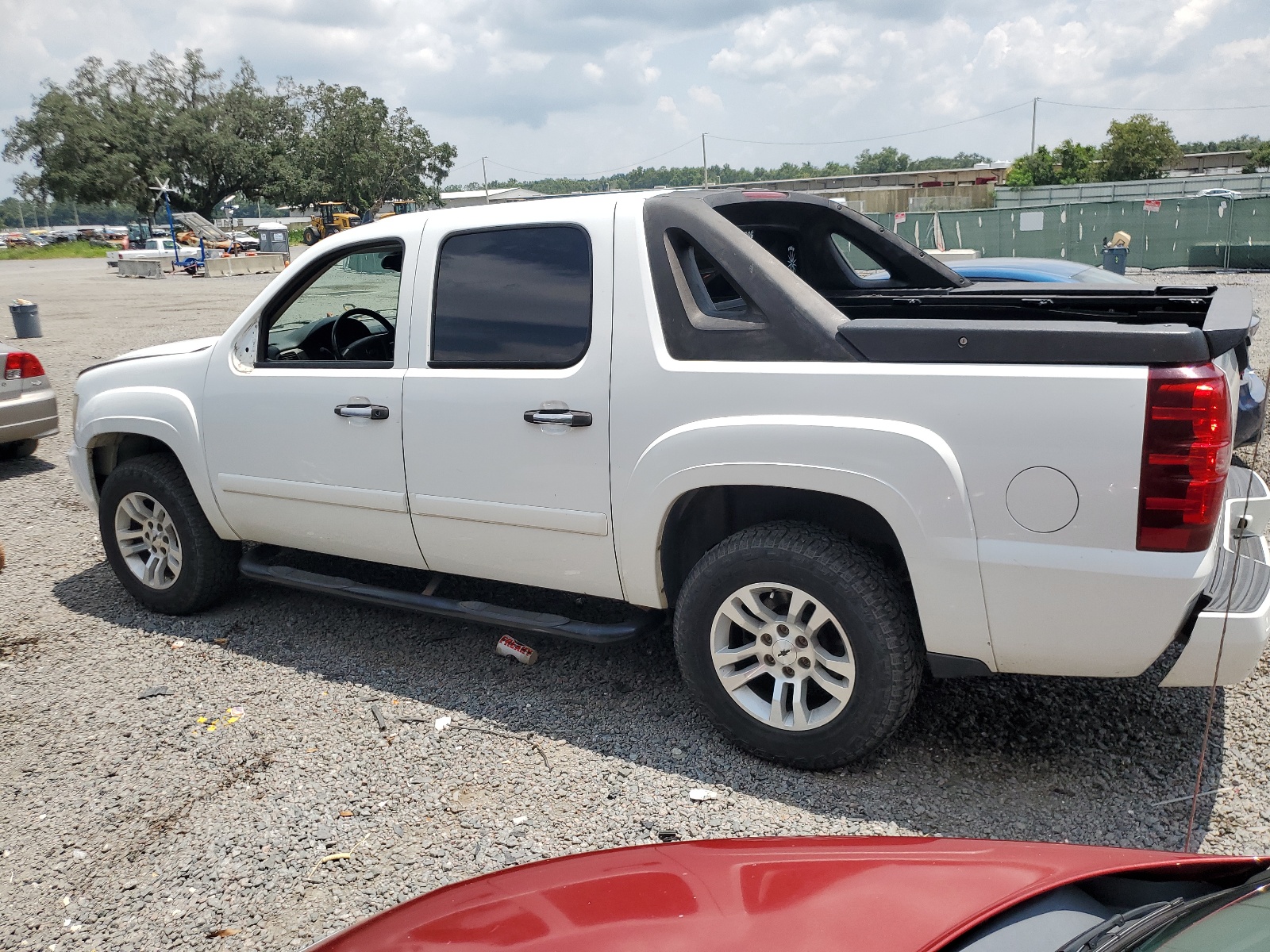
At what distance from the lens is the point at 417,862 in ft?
10.4

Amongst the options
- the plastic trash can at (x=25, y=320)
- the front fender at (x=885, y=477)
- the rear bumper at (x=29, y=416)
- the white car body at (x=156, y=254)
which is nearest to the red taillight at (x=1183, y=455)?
the front fender at (x=885, y=477)

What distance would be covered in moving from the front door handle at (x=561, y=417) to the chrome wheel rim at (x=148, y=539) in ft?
7.70

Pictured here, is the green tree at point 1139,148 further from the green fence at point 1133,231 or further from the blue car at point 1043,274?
the blue car at point 1043,274

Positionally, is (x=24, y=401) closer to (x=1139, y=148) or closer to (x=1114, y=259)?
(x=1114, y=259)

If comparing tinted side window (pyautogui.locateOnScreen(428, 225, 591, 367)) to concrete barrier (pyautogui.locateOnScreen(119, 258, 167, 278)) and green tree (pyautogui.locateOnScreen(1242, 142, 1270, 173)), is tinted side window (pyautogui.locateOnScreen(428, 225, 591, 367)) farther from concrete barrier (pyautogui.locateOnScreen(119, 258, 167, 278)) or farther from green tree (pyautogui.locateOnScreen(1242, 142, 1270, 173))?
green tree (pyautogui.locateOnScreen(1242, 142, 1270, 173))

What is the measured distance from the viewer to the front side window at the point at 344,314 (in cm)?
452

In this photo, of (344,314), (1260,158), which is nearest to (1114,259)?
(344,314)

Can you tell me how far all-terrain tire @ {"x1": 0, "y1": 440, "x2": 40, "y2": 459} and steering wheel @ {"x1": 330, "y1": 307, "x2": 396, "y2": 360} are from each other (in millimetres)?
5865

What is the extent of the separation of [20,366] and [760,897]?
29.4 ft

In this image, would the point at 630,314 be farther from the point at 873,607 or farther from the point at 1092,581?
the point at 1092,581

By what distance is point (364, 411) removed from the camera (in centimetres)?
422

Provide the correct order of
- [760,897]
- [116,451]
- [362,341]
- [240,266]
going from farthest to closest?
[240,266] → [116,451] → [362,341] → [760,897]

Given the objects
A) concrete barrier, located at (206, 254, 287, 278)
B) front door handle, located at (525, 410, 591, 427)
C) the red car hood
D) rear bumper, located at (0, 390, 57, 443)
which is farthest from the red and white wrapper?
concrete barrier, located at (206, 254, 287, 278)

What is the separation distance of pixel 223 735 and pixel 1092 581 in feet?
10.7
